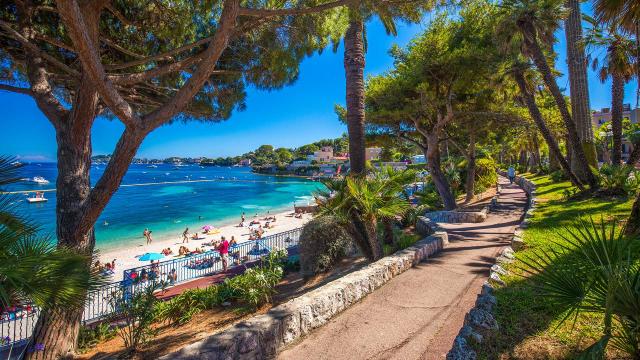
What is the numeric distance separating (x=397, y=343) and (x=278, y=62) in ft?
21.4

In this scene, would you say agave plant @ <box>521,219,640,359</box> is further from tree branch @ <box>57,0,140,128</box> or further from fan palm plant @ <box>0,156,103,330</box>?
tree branch @ <box>57,0,140,128</box>

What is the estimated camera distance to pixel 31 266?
213 centimetres

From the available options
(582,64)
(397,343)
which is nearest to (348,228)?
(397,343)

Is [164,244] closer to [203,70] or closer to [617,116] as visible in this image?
[203,70]

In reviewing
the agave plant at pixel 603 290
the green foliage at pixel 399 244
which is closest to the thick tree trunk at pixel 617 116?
the green foliage at pixel 399 244

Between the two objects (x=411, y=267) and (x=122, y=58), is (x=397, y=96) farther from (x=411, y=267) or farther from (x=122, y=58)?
→ (x=122, y=58)

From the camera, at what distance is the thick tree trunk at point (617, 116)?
13.6 m

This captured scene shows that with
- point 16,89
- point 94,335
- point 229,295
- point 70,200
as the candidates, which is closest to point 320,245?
point 229,295

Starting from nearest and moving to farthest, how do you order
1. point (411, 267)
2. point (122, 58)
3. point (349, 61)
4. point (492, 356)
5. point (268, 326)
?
point (492, 356) → point (268, 326) → point (411, 267) → point (122, 58) → point (349, 61)

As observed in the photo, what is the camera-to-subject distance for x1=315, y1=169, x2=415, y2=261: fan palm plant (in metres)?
6.13

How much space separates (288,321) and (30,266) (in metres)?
2.57

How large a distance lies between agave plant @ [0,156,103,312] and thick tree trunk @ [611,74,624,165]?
18.7 m

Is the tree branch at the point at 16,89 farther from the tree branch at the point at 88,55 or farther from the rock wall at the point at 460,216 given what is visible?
the rock wall at the point at 460,216

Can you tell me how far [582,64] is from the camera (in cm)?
1391
